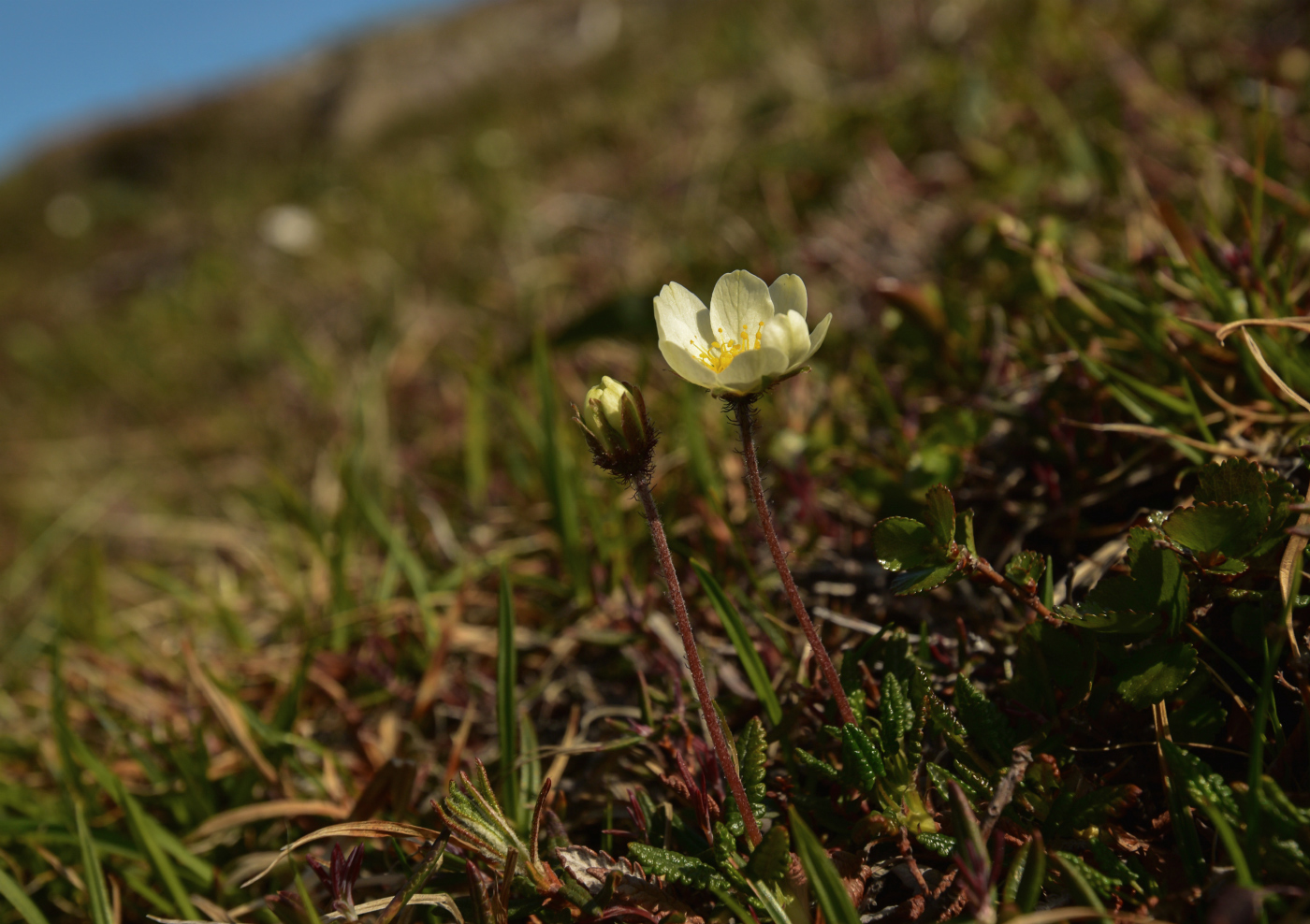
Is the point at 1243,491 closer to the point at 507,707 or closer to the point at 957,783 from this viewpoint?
the point at 957,783

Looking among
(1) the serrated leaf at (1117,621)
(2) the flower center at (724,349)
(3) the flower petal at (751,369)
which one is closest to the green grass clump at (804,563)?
(1) the serrated leaf at (1117,621)

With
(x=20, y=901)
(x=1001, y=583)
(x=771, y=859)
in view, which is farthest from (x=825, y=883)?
(x=20, y=901)

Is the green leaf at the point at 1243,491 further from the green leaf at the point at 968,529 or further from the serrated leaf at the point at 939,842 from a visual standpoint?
the serrated leaf at the point at 939,842

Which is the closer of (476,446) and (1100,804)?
(1100,804)

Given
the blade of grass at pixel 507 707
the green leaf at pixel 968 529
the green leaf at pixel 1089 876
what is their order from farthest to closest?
the blade of grass at pixel 507 707 < the green leaf at pixel 968 529 < the green leaf at pixel 1089 876

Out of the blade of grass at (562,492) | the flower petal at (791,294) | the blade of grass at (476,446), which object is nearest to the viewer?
the flower petal at (791,294)

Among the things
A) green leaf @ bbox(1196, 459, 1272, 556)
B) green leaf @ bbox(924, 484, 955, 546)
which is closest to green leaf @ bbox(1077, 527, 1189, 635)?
green leaf @ bbox(1196, 459, 1272, 556)
